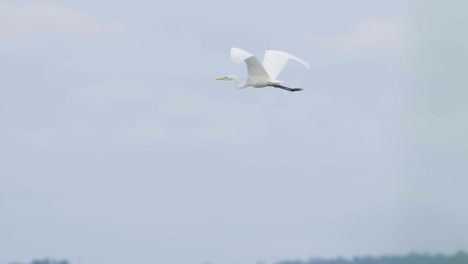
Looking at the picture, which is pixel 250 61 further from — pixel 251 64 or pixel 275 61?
pixel 275 61

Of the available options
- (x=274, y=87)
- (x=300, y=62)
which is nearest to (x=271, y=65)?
(x=274, y=87)

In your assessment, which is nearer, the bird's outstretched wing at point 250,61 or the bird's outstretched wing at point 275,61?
the bird's outstretched wing at point 250,61

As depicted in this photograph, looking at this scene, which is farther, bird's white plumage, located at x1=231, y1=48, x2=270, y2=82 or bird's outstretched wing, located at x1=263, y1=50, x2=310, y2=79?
bird's outstretched wing, located at x1=263, y1=50, x2=310, y2=79

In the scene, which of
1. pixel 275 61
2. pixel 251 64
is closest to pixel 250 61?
pixel 251 64

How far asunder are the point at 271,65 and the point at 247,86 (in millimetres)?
1025

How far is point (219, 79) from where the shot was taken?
46.0 meters

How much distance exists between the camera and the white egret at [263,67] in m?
41.4

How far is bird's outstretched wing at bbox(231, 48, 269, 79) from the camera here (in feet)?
135

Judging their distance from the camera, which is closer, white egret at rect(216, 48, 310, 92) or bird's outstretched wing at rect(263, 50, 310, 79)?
white egret at rect(216, 48, 310, 92)

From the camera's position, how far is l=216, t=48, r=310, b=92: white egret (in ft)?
136

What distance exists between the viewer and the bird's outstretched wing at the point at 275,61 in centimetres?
4391

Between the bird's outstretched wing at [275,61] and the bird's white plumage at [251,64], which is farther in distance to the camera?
the bird's outstretched wing at [275,61]

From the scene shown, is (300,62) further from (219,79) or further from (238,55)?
(219,79)

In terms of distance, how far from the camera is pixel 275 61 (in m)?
44.4
